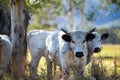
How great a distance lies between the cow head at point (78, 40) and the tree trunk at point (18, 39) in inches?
50.2

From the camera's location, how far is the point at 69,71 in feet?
48.6

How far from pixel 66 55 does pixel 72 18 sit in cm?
3669

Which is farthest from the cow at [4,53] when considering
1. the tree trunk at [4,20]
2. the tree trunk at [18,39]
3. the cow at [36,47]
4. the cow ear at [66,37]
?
the tree trunk at [4,20]

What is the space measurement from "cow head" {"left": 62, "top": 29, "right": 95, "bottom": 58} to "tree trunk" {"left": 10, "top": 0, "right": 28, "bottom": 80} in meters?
1.27

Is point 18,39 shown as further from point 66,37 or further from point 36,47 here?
point 36,47

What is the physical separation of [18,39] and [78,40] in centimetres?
180

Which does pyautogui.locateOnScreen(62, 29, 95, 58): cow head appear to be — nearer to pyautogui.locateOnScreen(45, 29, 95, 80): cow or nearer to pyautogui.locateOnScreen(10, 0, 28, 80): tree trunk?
pyautogui.locateOnScreen(45, 29, 95, 80): cow

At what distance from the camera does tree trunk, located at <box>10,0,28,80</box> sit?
14602 mm

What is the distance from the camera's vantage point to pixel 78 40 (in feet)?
47.4

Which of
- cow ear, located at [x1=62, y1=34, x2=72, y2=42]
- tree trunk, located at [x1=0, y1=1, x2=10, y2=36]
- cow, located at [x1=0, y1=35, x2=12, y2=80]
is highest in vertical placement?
tree trunk, located at [x1=0, y1=1, x2=10, y2=36]

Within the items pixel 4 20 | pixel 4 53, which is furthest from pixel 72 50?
pixel 4 20

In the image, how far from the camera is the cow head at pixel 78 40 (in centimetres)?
1407

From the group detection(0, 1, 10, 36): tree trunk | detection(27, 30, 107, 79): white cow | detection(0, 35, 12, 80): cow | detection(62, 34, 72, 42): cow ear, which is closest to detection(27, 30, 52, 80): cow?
detection(27, 30, 107, 79): white cow

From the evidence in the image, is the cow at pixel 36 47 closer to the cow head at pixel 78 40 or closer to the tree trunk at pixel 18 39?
the tree trunk at pixel 18 39
